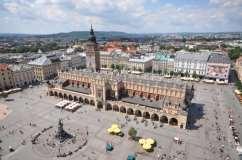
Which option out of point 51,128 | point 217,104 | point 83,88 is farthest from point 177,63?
point 51,128

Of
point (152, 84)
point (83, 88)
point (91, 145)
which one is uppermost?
point (152, 84)

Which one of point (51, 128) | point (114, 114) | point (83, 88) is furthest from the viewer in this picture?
point (83, 88)

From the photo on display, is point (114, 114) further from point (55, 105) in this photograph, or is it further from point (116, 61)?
point (116, 61)

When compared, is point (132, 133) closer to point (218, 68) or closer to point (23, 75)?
point (218, 68)

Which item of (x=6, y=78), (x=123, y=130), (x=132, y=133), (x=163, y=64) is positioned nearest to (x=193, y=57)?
(x=163, y=64)

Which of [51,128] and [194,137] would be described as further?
[51,128]

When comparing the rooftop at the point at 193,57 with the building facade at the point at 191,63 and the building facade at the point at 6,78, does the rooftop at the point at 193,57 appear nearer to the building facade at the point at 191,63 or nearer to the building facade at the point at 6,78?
the building facade at the point at 191,63

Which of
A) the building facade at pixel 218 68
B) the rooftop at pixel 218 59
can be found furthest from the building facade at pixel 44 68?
the rooftop at pixel 218 59
